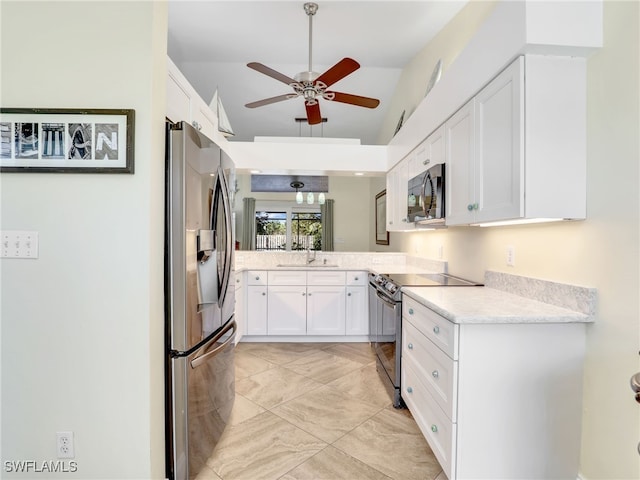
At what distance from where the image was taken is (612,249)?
128 centimetres

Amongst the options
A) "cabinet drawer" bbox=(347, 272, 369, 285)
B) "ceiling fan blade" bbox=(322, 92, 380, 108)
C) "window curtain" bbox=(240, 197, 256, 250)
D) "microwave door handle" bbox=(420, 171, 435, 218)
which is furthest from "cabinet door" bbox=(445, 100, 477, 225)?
"window curtain" bbox=(240, 197, 256, 250)

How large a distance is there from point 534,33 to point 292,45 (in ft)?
9.29

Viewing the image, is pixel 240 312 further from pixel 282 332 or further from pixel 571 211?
pixel 571 211

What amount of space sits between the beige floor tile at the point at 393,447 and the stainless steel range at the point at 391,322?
0.73 ft

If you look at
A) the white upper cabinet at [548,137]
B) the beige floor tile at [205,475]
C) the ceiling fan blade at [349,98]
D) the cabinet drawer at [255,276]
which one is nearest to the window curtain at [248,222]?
the cabinet drawer at [255,276]

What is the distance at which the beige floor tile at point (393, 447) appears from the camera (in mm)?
1666

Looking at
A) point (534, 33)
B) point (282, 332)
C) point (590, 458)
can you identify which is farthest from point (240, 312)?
point (534, 33)

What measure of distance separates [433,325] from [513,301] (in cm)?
47

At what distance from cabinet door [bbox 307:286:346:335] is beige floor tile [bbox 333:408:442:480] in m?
1.47

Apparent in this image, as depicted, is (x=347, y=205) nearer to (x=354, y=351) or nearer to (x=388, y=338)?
(x=354, y=351)

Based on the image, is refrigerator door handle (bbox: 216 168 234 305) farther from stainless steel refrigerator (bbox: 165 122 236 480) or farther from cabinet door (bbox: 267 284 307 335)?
cabinet door (bbox: 267 284 307 335)

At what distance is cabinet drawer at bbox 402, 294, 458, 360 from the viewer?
55.0 inches

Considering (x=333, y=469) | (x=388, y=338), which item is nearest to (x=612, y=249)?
(x=388, y=338)

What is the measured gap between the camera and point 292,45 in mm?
3512
